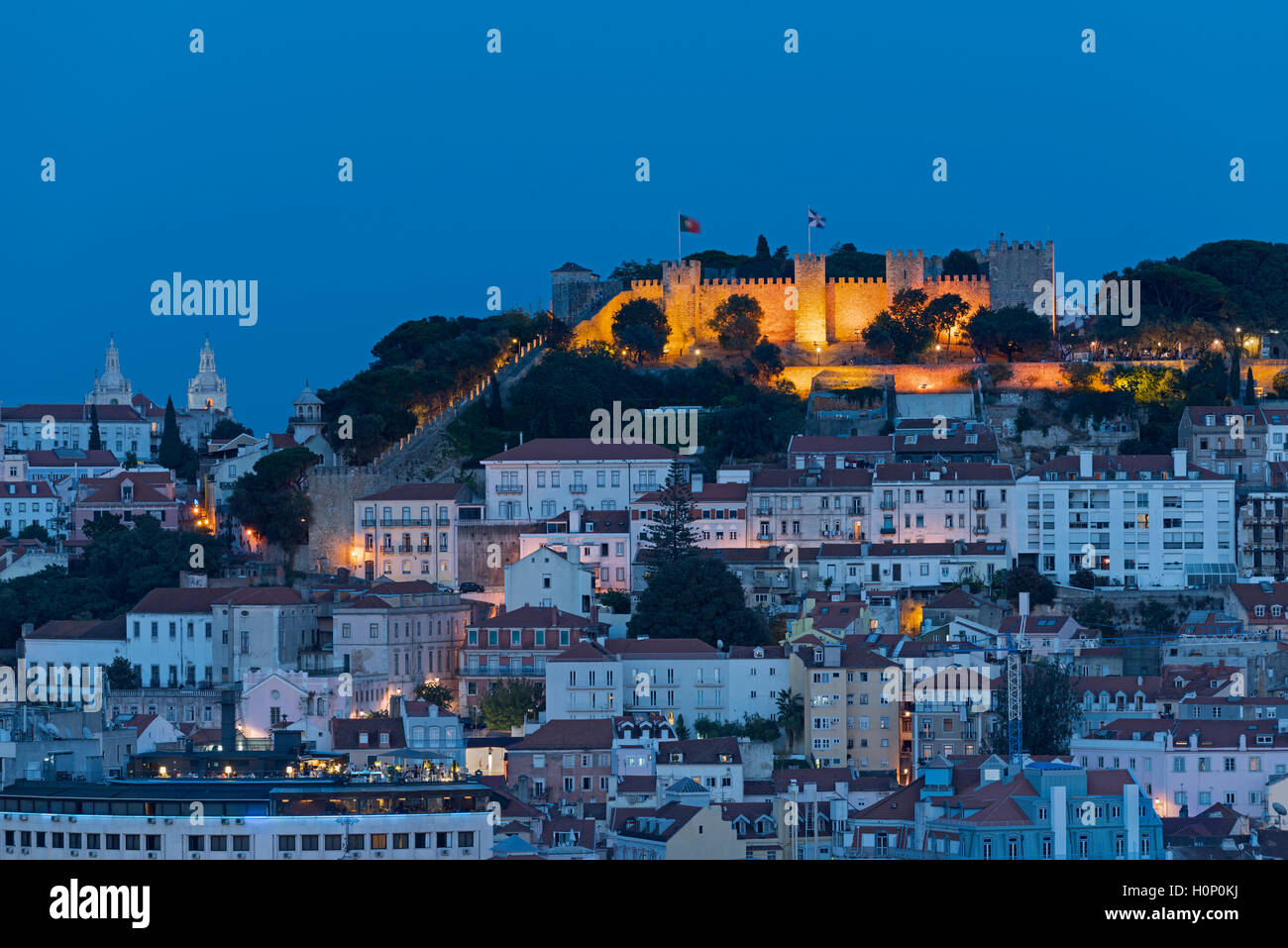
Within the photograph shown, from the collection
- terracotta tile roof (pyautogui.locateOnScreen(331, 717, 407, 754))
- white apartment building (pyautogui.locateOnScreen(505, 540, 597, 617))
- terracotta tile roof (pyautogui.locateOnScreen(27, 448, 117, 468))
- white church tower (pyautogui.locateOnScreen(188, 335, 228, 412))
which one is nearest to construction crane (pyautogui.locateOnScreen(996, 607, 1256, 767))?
white apartment building (pyautogui.locateOnScreen(505, 540, 597, 617))

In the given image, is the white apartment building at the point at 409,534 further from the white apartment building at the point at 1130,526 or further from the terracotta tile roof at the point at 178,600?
the white apartment building at the point at 1130,526

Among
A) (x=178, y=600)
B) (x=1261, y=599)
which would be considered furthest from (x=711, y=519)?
(x=1261, y=599)

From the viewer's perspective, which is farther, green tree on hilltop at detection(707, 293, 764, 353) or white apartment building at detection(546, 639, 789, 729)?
green tree on hilltop at detection(707, 293, 764, 353)

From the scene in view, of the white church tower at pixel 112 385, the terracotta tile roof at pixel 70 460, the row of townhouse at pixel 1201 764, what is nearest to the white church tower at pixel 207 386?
the white church tower at pixel 112 385

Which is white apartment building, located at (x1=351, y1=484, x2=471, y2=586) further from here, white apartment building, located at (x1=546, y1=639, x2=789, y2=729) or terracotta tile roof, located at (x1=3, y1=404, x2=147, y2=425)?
terracotta tile roof, located at (x1=3, y1=404, x2=147, y2=425)
